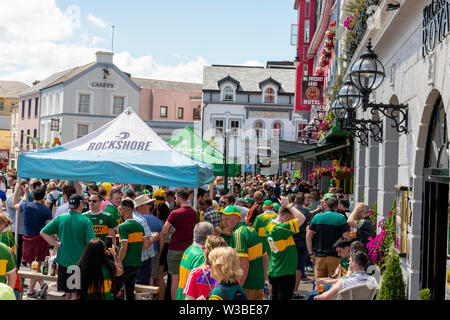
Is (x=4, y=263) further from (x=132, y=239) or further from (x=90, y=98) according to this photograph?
(x=90, y=98)

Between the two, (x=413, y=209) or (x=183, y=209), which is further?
(x=183, y=209)

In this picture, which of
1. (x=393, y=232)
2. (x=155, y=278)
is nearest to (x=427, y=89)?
(x=393, y=232)

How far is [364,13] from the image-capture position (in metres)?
13.0

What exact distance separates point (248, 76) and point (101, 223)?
5037 centimetres

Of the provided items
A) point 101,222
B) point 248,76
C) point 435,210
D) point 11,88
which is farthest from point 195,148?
point 11,88

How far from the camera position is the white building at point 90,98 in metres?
54.5

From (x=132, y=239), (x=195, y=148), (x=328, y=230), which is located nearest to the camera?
(x=132, y=239)

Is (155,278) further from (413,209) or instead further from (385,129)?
(385,129)

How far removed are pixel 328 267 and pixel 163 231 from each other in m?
2.84

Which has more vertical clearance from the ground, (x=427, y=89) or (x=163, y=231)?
(x=427, y=89)

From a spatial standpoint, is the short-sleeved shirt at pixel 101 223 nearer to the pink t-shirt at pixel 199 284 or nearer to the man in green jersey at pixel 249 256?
the man in green jersey at pixel 249 256

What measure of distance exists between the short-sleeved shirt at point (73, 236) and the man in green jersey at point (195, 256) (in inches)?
68.6

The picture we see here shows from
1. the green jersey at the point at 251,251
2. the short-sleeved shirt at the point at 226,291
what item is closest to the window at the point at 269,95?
the green jersey at the point at 251,251

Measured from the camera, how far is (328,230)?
9.68m
